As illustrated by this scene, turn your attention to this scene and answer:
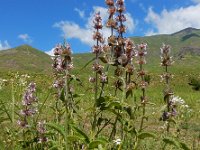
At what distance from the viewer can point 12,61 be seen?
19975 centimetres

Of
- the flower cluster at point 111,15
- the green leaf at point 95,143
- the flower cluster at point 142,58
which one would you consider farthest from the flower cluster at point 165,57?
the green leaf at point 95,143

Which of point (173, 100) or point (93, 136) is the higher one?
point (173, 100)

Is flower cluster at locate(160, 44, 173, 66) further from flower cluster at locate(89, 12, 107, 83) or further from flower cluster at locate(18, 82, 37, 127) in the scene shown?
flower cluster at locate(18, 82, 37, 127)

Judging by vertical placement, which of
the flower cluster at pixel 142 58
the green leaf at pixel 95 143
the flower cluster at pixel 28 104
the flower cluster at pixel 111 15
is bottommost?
the green leaf at pixel 95 143

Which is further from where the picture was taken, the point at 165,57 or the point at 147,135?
the point at 165,57

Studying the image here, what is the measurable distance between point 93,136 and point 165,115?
34.2 inches

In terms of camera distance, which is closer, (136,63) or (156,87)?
(136,63)

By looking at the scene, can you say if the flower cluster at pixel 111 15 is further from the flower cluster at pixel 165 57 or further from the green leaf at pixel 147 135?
the green leaf at pixel 147 135

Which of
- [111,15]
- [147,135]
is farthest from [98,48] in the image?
[147,135]

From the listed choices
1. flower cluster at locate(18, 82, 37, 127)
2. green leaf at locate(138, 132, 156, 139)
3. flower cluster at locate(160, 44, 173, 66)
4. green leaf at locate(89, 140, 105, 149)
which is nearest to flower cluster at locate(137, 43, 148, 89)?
flower cluster at locate(160, 44, 173, 66)

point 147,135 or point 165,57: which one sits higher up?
point 165,57

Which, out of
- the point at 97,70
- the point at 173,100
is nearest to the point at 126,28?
the point at 97,70

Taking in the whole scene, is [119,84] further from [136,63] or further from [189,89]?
[189,89]

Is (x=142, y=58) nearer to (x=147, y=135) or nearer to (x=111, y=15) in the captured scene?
(x=111, y=15)
